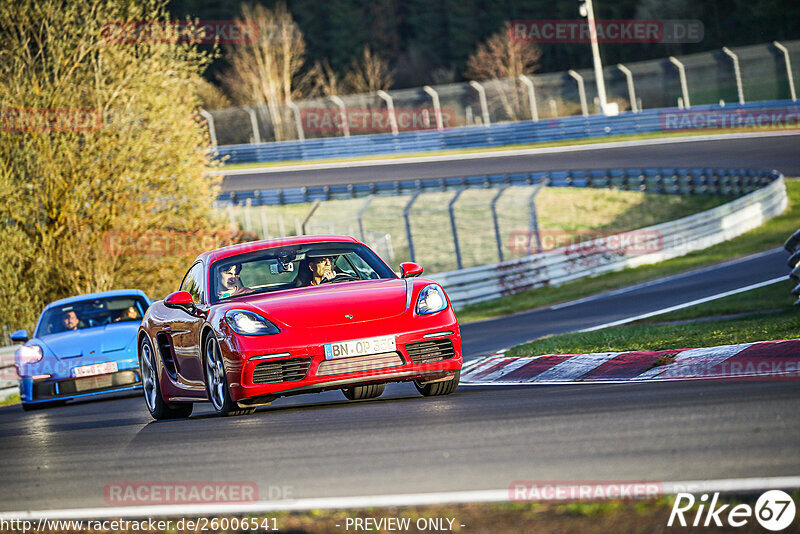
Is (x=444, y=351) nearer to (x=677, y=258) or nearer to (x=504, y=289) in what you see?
(x=504, y=289)

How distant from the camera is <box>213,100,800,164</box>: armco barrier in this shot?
4328 cm

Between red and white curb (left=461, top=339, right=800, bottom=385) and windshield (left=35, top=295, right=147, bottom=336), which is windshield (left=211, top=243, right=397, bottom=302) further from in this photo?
windshield (left=35, top=295, right=147, bottom=336)

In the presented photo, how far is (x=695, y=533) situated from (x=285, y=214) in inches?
1329

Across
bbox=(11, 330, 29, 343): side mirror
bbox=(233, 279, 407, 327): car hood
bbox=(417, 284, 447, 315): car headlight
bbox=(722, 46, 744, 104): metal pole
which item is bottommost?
bbox=(11, 330, 29, 343): side mirror

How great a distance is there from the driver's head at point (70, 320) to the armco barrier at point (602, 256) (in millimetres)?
9866

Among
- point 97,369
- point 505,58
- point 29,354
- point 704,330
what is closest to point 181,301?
point 97,369

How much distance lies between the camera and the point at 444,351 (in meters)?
8.24

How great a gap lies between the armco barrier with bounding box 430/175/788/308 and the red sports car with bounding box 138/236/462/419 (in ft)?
47.1

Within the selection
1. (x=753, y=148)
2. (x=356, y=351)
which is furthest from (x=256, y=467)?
(x=753, y=148)

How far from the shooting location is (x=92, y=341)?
1384cm

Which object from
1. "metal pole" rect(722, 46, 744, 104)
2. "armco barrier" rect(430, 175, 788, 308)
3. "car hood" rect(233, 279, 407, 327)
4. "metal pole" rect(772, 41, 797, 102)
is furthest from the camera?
"metal pole" rect(722, 46, 744, 104)

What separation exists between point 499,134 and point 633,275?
22784mm

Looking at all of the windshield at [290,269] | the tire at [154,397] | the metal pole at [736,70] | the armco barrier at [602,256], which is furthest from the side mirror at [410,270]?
the metal pole at [736,70]

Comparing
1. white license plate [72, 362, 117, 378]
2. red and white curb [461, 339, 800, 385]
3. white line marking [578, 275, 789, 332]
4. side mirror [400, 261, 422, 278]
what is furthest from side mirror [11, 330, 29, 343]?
white line marking [578, 275, 789, 332]
